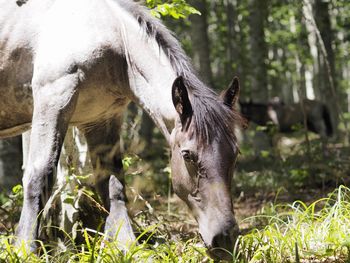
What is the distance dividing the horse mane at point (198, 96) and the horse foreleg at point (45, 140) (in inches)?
31.2

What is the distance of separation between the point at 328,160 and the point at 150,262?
550 cm

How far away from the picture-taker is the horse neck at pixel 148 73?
137 inches

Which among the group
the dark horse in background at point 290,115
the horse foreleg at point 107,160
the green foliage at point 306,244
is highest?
the horse foreleg at point 107,160

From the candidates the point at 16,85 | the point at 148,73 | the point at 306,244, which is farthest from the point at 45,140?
the point at 306,244

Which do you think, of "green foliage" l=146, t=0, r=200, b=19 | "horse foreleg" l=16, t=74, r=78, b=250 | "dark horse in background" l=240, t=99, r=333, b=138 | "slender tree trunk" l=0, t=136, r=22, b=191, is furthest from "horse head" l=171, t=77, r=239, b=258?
"dark horse in background" l=240, t=99, r=333, b=138

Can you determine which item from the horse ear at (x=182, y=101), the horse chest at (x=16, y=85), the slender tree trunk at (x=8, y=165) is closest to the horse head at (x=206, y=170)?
the horse ear at (x=182, y=101)

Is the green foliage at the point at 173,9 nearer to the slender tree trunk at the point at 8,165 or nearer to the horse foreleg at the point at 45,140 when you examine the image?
the horse foreleg at the point at 45,140

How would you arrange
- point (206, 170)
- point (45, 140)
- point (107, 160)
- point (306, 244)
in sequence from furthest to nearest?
point (107, 160)
point (45, 140)
point (306, 244)
point (206, 170)

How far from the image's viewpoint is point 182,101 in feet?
10.1

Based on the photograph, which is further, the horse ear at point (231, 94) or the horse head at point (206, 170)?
the horse ear at point (231, 94)

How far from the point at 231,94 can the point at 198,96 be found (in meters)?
0.27

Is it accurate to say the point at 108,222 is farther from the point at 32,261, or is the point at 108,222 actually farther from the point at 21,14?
the point at 21,14

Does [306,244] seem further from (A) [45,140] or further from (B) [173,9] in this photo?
(B) [173,9]

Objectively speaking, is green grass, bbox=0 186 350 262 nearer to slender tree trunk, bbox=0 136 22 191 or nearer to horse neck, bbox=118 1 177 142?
horse neck, bbox=118 1 177 142
